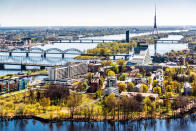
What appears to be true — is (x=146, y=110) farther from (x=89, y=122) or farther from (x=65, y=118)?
(x=65, y=118)

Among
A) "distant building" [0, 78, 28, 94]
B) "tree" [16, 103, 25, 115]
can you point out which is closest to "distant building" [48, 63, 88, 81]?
"distant building" [0, 78, 28, 94]

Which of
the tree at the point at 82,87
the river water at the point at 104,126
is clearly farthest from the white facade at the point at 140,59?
the river water at the point at 104,126

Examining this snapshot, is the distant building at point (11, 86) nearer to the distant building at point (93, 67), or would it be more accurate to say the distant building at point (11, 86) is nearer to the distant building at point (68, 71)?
the distant building at point (68, 71)

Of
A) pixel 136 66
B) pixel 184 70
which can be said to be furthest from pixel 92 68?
pixel 184 70

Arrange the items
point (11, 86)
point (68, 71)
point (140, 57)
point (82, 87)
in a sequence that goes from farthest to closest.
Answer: point (140, 57) → point (68, 71) → point (82, 87) → point (11, 86)

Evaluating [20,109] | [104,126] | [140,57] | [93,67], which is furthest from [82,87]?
[140,57]

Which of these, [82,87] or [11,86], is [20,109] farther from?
[82,87]
